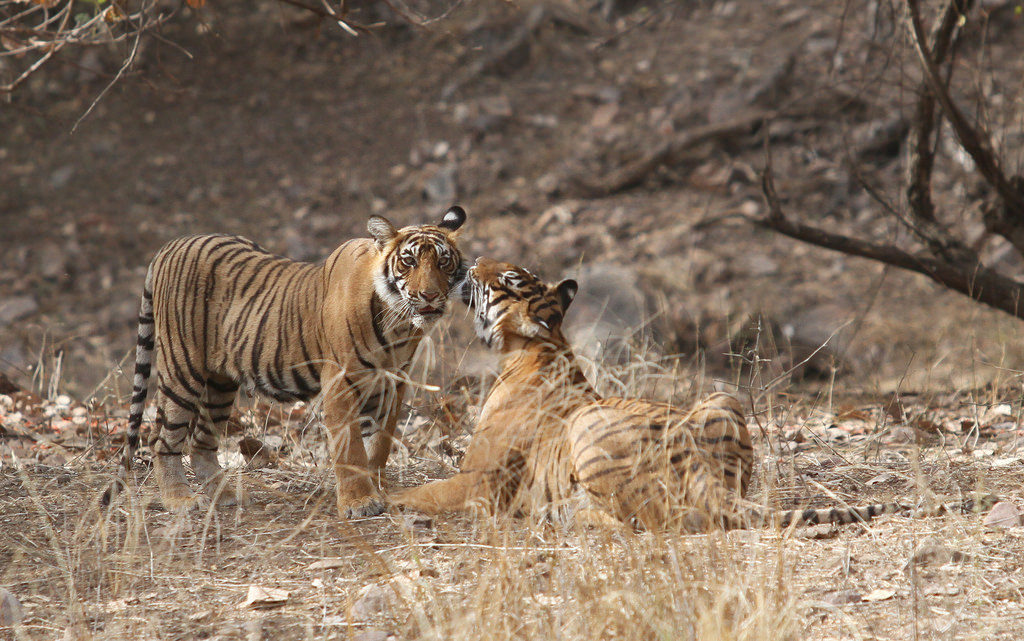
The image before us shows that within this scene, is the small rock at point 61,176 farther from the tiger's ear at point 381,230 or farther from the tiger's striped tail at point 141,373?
the tiger's ear at point 381,230

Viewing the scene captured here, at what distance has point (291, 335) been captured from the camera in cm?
394

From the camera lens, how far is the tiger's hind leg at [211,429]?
423 centimetres

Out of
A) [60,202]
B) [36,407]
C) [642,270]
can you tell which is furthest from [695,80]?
[36,407]

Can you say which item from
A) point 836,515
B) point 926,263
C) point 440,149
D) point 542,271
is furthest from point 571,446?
point 440,149

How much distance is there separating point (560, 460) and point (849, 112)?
25.7 ft

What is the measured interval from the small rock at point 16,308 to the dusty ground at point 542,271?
69 mm

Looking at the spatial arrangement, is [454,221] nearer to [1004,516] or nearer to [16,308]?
[1004,516]

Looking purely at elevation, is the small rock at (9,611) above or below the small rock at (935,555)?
above

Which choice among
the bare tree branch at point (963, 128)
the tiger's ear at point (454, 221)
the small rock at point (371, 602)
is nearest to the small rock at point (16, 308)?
the tiger's ear at point (454, 221)

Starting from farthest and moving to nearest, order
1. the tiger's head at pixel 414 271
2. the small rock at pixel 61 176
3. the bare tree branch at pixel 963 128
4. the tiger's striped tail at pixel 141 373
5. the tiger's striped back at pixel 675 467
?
1. the small rock at pixel 61 176
2. the bare tree branch at pixel 963 128
3. the tiger's striped tail at pixel 141 373
4. the tiger's head at pixel 414 271
5. the tiger's striped back at pixel 675 467

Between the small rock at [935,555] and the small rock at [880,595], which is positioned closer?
the small rock at [880,595]

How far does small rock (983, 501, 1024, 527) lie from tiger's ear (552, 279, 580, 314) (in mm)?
1684

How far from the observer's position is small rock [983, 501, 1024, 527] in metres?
3.17

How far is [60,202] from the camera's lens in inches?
413
